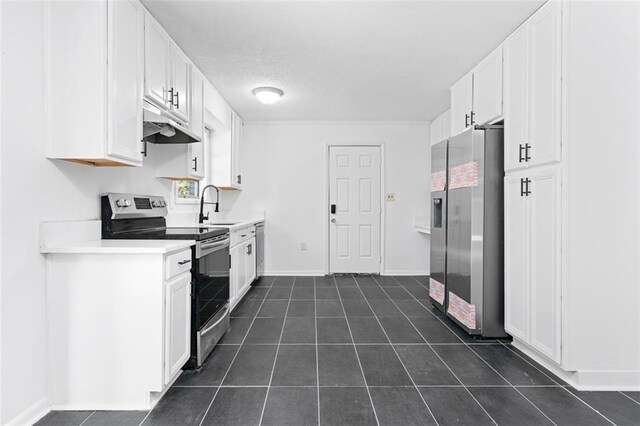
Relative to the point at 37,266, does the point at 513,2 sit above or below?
above

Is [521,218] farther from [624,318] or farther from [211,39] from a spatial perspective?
[211,39]

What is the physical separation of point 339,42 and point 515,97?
1.38 metres

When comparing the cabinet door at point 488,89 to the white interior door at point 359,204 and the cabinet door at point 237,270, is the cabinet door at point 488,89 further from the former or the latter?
the cabinet door at point 237,270

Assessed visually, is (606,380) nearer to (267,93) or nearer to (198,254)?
(198,254)

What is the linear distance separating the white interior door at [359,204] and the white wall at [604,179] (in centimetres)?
315

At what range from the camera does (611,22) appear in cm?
188

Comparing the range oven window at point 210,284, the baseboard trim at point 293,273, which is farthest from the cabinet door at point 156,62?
the baseboard trim at point 293,273

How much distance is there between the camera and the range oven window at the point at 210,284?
211 centimetres

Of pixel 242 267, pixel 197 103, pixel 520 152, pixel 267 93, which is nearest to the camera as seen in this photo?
pixel 520 152

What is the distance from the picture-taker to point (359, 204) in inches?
197

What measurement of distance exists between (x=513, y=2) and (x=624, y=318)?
206 cm

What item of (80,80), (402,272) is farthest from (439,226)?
(80,80)

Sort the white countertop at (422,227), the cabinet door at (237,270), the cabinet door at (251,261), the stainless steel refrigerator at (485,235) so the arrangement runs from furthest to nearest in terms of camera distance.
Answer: the white countertop at (422,227)
the cabinet door at (251,261)
the cabinet door at (237,270)
the stainless steel refrigerator at (485,235)

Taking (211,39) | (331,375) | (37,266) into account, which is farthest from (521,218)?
(37,266)
